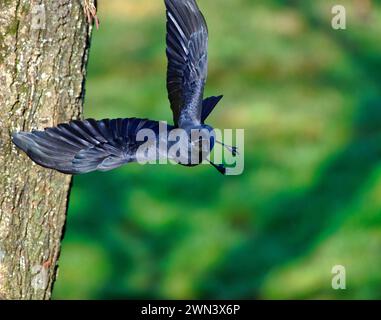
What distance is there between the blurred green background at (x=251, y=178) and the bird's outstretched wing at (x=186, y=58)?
227cm

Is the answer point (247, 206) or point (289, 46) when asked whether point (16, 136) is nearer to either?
point (247, 206)

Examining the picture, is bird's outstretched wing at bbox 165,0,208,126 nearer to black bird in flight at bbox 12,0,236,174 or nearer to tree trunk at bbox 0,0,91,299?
black bird in flight at bbox 12,0,236,174

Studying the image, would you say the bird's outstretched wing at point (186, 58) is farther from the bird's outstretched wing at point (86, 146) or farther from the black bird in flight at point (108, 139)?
the bird's outstretched wing at point (86, 146)

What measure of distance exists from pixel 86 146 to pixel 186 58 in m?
0.70

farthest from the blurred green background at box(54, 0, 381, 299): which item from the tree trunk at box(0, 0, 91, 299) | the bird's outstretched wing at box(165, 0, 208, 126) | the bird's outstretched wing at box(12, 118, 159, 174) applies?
the bird's outstretched wing at box(12, 118, 159, 174)

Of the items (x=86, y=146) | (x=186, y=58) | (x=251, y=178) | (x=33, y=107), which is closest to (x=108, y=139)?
(x=86, y=146)

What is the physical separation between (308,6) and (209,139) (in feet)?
20.1

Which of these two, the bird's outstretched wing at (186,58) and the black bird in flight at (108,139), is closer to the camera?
the black bird in flight at (108,139)

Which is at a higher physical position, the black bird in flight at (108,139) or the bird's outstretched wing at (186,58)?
the bird's outstretched wing at (186,58)

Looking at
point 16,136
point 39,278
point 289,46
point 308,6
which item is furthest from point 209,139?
point 308,6

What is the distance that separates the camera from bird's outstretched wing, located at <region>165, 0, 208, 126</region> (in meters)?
3.34

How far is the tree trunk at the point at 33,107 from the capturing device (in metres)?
3.14

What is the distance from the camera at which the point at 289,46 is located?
830cm

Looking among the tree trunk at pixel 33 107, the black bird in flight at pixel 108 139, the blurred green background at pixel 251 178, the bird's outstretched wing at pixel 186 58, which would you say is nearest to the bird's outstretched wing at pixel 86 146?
the black bird in flight at pixel 108 139
